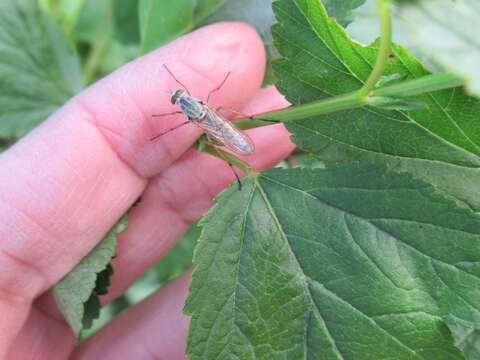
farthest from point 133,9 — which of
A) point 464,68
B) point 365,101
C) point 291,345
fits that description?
point 464,68

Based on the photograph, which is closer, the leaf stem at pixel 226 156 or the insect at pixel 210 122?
the leaf stem at pixel 226 156

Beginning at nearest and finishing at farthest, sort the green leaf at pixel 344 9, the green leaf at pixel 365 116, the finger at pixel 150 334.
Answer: the green leaf at pixel 365 116, the green leaf at pixel 344 9, the finger at pixel 150 334

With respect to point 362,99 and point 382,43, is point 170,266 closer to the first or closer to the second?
point 362,99

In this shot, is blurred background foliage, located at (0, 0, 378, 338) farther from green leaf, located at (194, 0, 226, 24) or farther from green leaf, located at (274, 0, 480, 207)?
green leaf, located at (274, 0, 480, 207)

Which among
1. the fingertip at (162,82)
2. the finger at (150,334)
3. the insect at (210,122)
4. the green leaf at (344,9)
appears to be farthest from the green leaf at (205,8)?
the finger at (150,334)

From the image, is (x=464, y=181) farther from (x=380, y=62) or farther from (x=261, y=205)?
(x=261, y=205)

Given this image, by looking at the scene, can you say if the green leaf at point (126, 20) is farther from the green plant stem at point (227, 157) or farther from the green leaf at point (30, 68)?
the green plant stem at point (227, 157)
